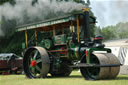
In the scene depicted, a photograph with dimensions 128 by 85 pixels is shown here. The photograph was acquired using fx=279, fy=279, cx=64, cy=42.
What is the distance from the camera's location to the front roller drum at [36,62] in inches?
504

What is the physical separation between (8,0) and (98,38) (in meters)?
18.0

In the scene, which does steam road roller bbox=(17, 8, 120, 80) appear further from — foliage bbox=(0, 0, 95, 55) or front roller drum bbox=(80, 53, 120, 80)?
foliage bbox=(0, 0, 95, 55)

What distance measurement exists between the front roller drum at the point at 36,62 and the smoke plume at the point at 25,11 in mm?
3555

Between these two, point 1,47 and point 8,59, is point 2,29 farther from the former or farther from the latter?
point 8,59

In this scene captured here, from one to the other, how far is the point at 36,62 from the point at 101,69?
401 cm

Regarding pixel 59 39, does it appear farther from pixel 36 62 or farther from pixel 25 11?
pixel 25 11

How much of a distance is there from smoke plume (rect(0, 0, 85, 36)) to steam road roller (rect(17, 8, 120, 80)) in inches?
115

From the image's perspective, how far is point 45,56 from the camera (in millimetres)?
12867

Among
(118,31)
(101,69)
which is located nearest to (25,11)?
(118,31)

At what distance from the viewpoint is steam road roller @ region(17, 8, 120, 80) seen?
1084cm

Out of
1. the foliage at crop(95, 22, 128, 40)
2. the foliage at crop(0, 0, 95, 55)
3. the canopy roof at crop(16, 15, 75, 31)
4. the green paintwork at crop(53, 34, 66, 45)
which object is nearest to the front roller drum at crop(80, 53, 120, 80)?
the green paintwork at crop(53, 34, 66, 45)

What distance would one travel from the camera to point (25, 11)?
24.7m

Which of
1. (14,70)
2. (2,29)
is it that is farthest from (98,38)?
(2,29)

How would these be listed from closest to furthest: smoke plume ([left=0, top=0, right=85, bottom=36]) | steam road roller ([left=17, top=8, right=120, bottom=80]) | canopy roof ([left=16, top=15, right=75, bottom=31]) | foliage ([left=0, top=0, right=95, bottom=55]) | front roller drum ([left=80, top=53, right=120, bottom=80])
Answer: front roller drum ([left=80, top=53, right=120, bottom=80]) → steam road roller ([left=17, top=8, right=120, bottom=80]) → canopy roof ([left=16, top=15, right=75, bottom=31]) → smoke plume ([left=0, top=0, right=85, bottom=36]) → foliage ([left=0, top=0, right=95, bottom=55])
